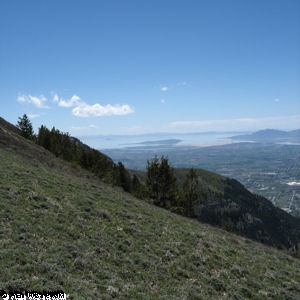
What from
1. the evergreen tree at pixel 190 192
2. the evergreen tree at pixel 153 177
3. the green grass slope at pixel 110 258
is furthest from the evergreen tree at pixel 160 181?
the green grass slope at pixel 110 258

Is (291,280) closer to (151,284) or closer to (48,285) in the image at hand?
(151,284)

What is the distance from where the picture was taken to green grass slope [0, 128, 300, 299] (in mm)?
9359

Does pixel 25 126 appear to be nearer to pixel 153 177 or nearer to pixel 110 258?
pixel 153 177

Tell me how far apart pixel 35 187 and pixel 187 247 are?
39.1 ft

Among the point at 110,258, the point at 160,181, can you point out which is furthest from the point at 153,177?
the point at 110,258

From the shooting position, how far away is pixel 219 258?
52.5 ft

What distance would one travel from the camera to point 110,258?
39.3ft

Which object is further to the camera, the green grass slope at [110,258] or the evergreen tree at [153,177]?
the evergreen tree at [153,177]

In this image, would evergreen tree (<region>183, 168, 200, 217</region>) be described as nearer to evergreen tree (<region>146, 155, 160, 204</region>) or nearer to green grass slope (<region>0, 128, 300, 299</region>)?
evergreen tree (<region>146, 155, 160, 204</region>)

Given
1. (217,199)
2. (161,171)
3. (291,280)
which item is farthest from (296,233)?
(291,280)

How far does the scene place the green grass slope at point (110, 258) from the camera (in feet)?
30.7

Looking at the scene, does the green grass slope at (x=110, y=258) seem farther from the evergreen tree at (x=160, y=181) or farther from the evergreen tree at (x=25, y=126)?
the evergreen tree at (x=25, y=126)

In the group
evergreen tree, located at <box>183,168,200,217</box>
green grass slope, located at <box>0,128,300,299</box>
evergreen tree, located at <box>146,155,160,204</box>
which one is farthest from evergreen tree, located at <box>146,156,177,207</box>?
green grass slope, located at <box>0,128,300,299</box>

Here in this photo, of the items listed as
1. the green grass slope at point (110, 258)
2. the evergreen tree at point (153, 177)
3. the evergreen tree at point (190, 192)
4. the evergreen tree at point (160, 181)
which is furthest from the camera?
the evergreen tree at point (190, 192)
